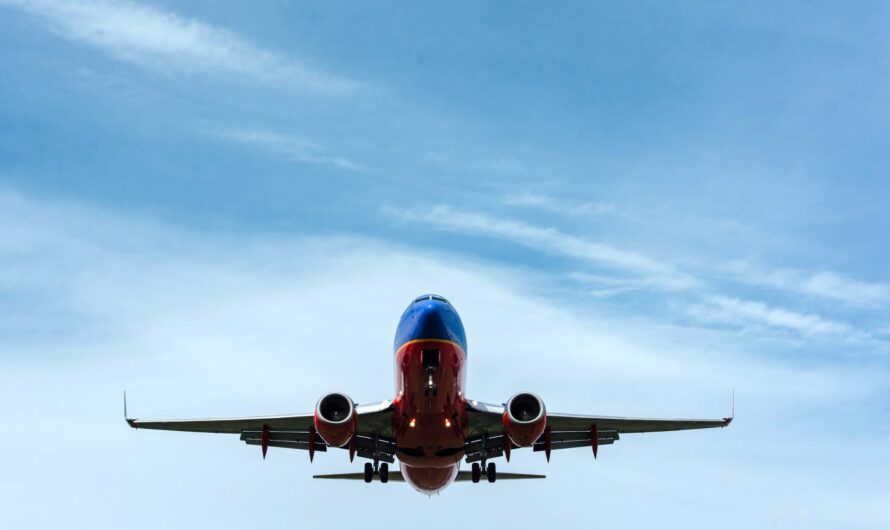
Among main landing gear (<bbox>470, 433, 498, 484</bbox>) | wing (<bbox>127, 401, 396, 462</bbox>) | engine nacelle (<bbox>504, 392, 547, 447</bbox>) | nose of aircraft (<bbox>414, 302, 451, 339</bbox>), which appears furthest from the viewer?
main landing gear (<bbox>470, 433, 498, 484</bbox>)

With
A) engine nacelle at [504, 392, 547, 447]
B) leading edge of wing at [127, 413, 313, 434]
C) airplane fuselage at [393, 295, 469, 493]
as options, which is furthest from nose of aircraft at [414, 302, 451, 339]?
leading edge of wing at [127, 413, 313, 434]

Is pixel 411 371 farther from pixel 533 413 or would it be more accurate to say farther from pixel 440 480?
pixel 440 480

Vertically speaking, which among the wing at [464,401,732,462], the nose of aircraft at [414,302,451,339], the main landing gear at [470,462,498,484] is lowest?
the main landing gear at [470,462,498,484]

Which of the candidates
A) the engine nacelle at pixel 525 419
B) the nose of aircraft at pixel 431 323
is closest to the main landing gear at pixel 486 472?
the engine nacelle at pixel 525 419

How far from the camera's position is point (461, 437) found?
3425 centimetres

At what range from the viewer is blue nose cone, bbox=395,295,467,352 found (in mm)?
31250

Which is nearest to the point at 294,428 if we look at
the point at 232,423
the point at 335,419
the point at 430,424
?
the point at 232,423

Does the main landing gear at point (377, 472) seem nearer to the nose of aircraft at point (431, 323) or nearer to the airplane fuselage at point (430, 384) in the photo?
the airplane fuselage at point (430, 384)

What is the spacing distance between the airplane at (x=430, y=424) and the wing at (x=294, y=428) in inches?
1.4

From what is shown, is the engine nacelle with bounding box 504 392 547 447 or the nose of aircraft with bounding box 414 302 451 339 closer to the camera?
the nose of aircraft with bounding box 414 302 451 339

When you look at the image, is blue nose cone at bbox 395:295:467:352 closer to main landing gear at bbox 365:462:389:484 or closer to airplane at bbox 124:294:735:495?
airplane at bbox 124:294:735:495

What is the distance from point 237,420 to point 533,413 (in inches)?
443

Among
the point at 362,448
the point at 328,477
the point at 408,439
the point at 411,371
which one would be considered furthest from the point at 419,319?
the point at 328,477

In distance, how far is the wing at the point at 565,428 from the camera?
115 ft
